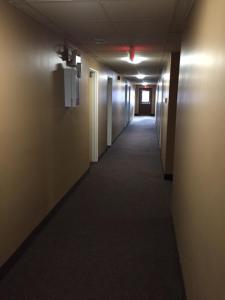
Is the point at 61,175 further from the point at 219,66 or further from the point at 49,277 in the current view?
the point at 219,66

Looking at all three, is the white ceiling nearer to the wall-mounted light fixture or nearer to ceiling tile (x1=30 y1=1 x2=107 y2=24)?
ceiling tile (x1=30 y1=1 x2=107 y2=24)

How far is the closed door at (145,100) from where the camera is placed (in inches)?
784

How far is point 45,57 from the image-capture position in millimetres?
3098

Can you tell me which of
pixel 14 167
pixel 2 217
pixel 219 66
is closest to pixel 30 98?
pixel 14 167

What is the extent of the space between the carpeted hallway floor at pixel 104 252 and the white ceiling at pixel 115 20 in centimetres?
222

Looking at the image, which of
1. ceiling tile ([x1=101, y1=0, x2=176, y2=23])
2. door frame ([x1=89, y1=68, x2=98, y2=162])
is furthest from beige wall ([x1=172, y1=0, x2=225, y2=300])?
door frame ([x1=89, y1=68, x2=98, y2=162])

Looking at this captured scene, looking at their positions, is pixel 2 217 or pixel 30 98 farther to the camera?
pixel 30 98

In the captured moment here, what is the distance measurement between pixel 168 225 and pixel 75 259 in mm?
1258

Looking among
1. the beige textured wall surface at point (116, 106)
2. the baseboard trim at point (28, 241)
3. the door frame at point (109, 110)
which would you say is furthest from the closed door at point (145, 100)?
the baseboard trim at point (28, 241)

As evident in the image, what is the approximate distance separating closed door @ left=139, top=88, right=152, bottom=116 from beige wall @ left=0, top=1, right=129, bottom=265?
16.4m

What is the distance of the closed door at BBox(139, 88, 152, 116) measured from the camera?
19922 millimetres

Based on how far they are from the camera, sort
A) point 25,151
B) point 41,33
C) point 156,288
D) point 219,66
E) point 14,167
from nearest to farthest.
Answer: point 219,66
point 156,288
point 14,167
point 25,151
point 41,33

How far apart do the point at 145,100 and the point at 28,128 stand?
1792 cm

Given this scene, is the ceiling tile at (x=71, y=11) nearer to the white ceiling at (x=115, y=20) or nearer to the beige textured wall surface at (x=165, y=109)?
the white ceiling at (x=115, y=20)
